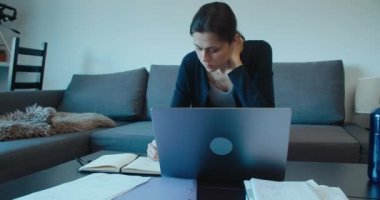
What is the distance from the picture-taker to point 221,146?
0.70m

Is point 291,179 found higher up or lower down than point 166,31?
Answer: lower down

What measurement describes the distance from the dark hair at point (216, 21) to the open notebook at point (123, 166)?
475mm

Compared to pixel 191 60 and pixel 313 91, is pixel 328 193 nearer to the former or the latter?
pixel 191 60

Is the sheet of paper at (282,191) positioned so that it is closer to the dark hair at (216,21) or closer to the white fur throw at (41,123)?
the dark hair at (216,21)

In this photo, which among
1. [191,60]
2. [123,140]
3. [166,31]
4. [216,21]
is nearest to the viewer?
[216,21]

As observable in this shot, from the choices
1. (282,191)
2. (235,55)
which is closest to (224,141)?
(282,191)

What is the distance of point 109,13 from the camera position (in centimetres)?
260

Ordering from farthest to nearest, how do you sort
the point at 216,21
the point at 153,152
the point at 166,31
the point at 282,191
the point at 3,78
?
the point at 3,78
the point at 166,31
the point at 216,21
the point at 153,152
the point at 282,191

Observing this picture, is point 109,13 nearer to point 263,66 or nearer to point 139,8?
point 139,8

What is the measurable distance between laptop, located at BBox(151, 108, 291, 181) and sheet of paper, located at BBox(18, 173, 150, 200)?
0.32ft

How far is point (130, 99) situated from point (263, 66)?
3.93 feet

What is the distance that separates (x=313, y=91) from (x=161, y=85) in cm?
97

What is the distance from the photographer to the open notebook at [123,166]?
2.75 feet

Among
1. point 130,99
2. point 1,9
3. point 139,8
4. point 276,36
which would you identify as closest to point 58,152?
point 130,99
